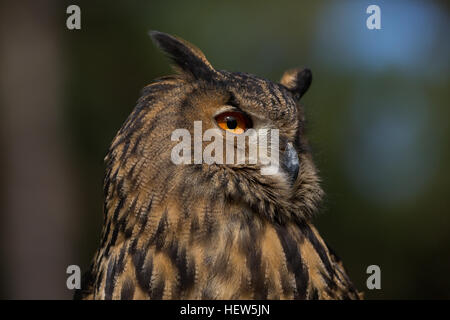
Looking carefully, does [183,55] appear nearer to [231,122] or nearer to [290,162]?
[231,122]

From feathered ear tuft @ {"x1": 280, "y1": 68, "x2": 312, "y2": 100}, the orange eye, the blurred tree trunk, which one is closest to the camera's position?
the orange eye

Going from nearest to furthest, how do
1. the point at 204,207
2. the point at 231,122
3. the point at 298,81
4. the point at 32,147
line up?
the point at 204,207
the point at 231,122
the point at 298,81
the point at 32,147

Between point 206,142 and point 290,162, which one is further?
point 290,162

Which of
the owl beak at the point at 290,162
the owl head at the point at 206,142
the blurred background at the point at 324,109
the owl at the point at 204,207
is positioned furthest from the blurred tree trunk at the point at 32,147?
the owl beak at the point at 290,162

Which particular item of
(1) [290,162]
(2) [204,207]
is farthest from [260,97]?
(2) [204,207]

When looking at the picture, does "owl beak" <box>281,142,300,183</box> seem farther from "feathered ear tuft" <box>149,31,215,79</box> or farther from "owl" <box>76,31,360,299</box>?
"feathered ear tuft" <box>149,31,215,79</box>

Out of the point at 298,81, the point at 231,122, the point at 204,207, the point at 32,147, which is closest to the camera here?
the point at 204,207

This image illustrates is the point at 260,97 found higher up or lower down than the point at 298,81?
lower down

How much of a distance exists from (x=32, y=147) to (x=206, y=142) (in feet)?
10.00

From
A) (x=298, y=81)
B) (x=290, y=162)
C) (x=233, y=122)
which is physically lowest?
(x=290, y=162)

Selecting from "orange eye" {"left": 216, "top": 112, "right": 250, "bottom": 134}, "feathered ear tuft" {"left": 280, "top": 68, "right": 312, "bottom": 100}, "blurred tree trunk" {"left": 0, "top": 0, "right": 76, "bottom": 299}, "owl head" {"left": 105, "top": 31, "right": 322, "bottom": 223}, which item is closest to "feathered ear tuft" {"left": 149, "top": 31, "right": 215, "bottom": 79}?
"owl head" {"left": 105, "top": 31, "right": 322, "bottom": 223}

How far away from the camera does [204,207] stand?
5.83ft

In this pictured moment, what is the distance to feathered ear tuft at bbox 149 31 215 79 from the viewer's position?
77.5 inches

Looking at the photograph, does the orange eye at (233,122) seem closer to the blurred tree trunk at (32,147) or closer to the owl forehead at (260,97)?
the owl forehead at (260,97)
